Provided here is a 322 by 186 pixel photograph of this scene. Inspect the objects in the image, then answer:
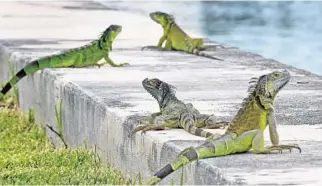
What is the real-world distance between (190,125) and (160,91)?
44 cm

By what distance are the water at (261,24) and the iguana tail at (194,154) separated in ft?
19.3

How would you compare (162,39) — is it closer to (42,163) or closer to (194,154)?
(42,163)

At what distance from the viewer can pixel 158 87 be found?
5625mm

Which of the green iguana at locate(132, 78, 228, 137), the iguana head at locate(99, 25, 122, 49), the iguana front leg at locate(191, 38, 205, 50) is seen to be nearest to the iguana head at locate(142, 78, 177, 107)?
the green iguana at locate(132, 78, 228, 137)

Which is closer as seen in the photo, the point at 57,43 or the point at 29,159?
the point at 29,159

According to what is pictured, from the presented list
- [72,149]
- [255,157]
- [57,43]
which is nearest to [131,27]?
[57,43]

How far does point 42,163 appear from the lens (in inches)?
235

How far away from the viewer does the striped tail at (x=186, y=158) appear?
Answer: 4.56 metres

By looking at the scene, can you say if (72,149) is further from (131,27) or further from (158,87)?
(131,27)

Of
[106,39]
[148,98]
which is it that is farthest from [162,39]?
[148,98]

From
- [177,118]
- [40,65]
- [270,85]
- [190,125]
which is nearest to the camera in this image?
[270,85]

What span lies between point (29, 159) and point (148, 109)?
758mm

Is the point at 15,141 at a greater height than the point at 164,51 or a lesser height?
lesser

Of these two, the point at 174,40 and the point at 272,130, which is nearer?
the point at 272,130
